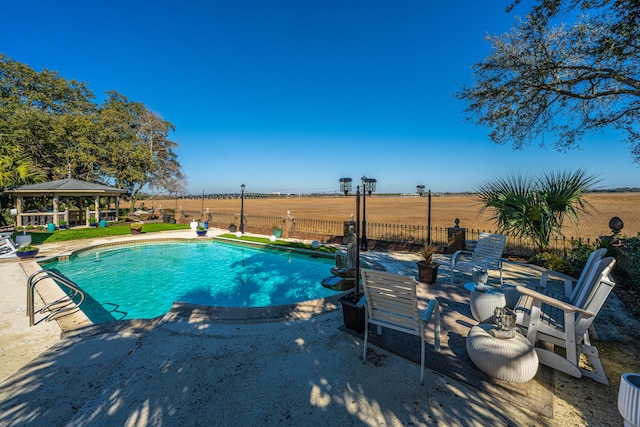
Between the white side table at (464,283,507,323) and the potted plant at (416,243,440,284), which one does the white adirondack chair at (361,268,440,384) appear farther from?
the potted plant at (416,243,440,284)

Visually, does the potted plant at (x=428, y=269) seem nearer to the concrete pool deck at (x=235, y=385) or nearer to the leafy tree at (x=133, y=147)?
the concrete pool deck at (x=235, y=385)

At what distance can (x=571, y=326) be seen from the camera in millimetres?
2998

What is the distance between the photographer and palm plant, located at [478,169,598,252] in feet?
24.8

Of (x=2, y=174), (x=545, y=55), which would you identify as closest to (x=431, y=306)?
(x=545, y=55)

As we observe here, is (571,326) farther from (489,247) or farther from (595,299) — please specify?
(489,247)

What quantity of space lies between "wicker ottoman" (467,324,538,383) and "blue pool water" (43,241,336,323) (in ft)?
15.4

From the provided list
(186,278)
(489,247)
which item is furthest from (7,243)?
(489,247)

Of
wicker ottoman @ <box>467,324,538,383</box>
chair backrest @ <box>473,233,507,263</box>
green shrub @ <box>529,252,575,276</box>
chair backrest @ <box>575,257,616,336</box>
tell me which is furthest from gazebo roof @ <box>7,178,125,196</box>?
green shrub @ <box>529,252,575,276</box>

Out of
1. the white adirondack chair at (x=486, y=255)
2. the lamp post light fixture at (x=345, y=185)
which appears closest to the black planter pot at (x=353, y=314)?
the white adirondack chair at (x=486, y=255)

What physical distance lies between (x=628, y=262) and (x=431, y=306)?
21.6ft

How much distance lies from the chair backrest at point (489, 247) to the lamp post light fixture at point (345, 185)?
3945 millimetres

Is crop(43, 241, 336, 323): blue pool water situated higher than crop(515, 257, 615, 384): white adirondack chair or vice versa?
crop(515, 257, 615, 384): white adirondack chair

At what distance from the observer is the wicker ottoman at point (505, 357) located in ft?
9.23

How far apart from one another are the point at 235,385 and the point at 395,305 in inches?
80.7
